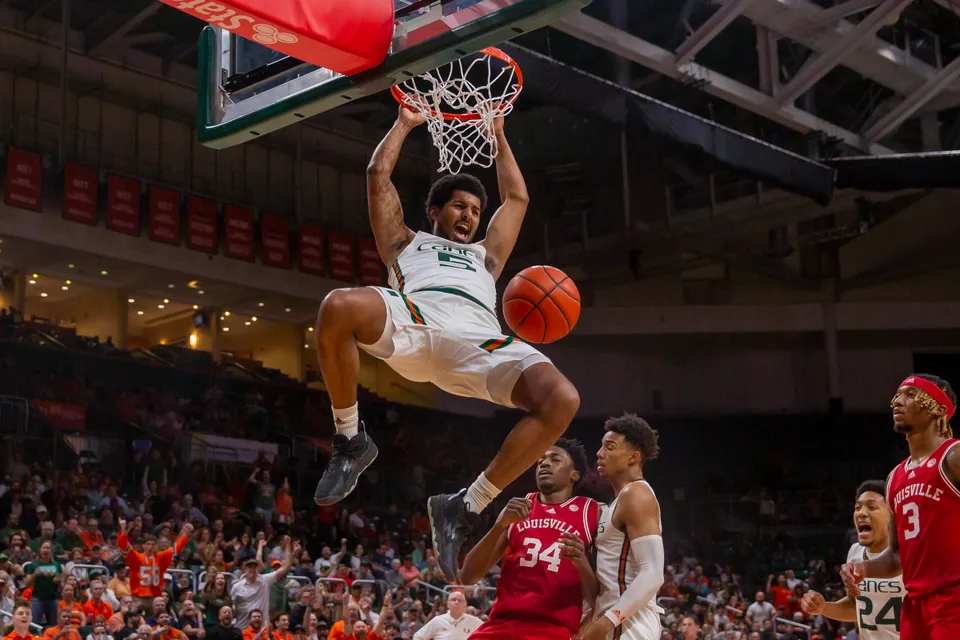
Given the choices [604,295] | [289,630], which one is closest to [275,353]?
[604,295]

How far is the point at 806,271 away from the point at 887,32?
8940mm

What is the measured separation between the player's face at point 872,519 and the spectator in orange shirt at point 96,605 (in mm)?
7191

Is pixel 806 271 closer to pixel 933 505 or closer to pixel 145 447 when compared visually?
pixel 145 447

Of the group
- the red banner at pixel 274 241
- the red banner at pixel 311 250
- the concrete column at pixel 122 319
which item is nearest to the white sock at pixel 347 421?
the red banner at pixel 274 241

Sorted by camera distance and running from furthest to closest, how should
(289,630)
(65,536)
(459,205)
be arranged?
(65,536)
(289,630)
(459,205)

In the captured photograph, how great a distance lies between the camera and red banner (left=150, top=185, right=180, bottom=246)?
22125mm

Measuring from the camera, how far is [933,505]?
17.7 ft

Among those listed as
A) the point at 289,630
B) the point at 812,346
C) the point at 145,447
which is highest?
the point at 812,346

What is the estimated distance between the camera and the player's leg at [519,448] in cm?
475

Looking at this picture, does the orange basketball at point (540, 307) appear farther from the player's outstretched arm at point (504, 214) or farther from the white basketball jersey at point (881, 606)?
the white basketball jersey at point (881, 606)

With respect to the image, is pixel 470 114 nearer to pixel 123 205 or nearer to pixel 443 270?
pixel 443 270

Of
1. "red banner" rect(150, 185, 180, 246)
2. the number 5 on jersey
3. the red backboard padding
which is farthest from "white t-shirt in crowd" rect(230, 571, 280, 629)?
"red banner" rect(150, 185, 180, 246)

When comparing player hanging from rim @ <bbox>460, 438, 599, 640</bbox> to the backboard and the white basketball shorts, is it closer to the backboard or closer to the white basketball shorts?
the white basketball shorts

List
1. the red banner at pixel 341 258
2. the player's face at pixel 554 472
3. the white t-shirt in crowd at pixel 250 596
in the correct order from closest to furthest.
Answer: the player's face at pixel 554 472 < the white t-shirt in crowd at pixel 250 596 < the red banner at pixel 341 258
